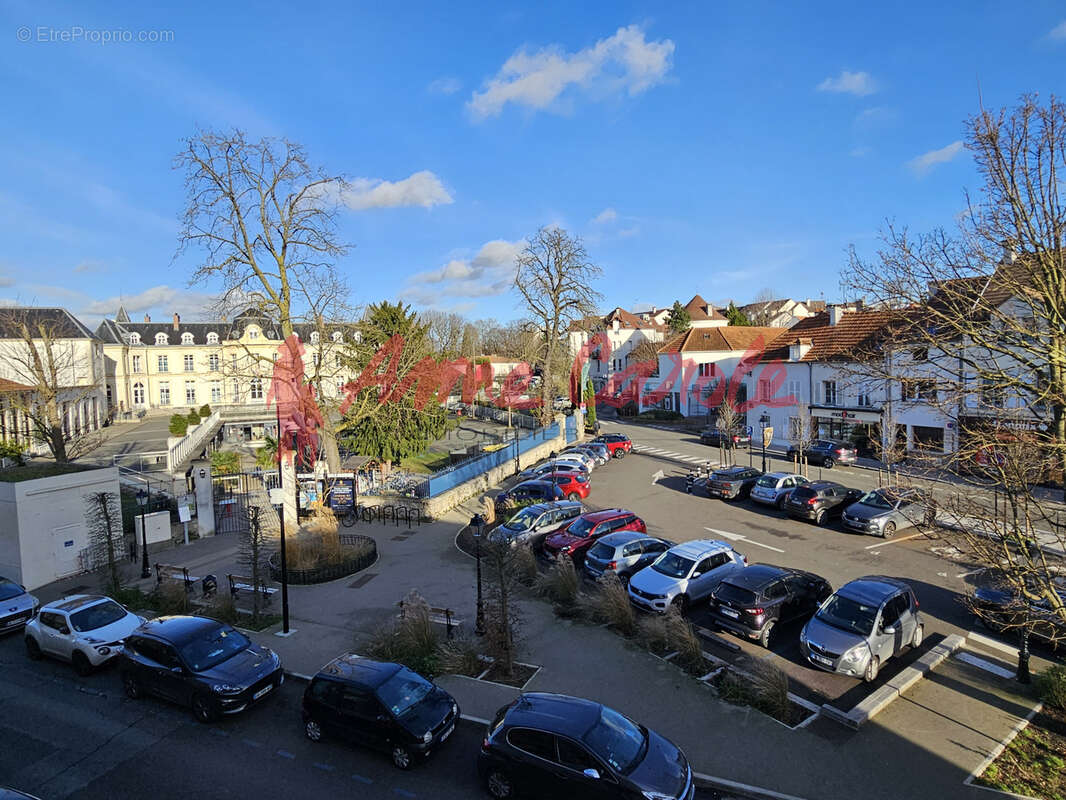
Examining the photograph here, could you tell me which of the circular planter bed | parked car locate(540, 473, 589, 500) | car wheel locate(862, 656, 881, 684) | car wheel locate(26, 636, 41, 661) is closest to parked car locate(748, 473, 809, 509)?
parked car locate(540, 473, 589, 500)

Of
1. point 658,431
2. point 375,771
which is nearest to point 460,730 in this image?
point 375,771

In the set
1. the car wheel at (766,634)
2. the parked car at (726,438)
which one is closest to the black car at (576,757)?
the car wheel at (766,634)

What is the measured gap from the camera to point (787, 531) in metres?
20.2

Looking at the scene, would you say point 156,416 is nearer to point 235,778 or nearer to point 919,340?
point 235,778

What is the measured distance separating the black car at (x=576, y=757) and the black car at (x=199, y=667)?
15.4 ft

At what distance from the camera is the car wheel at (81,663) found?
1178 cm

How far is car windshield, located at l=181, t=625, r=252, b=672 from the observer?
403 inches

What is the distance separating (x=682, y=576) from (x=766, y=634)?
7.59 feet

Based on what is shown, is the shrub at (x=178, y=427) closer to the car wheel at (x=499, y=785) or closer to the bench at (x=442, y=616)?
the bench at (x=442, y=616)

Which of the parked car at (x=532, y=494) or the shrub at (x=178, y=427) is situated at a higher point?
the shrub at (x=178, y=427)

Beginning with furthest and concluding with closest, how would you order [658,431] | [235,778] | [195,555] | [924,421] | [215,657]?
[658,431] < [924,421] < [195,555] < [215,657] < [235,778]

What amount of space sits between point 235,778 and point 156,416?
63094 millimetres

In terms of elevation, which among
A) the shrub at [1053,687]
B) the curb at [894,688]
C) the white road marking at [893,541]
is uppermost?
the shrub at [1053,687]

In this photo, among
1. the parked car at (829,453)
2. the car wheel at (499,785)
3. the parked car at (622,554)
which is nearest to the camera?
the car wheel at (499,785)
